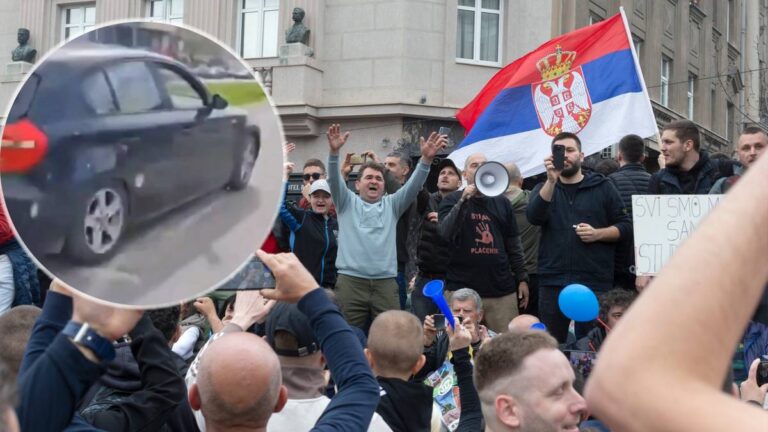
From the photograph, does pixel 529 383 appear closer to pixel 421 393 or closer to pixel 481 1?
pixel 421 393

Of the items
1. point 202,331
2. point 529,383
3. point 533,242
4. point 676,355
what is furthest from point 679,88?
point 676,355

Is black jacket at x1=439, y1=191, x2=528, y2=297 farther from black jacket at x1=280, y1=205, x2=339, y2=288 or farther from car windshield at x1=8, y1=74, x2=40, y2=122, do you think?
car windshield at x1=8, y1=74, x2=40, y2=122

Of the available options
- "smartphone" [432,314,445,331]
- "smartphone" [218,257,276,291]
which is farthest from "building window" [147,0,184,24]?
"smartphone" [218,257,276,291]

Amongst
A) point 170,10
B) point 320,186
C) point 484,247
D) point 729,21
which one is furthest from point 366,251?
point 729,21

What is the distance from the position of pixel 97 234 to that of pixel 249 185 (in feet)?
1.08

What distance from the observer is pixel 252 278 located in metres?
2.26

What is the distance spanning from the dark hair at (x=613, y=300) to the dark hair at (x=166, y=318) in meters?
2.92

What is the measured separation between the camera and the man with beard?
21.6ft

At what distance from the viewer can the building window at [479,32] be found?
62.7 feet

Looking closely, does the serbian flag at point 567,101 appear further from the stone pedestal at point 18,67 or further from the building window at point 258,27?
the stone pedestal at point 18,67

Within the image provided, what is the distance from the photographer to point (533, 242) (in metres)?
7.79

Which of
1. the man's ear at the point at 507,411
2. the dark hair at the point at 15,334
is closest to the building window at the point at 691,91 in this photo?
the man's ear at the point at 507,411

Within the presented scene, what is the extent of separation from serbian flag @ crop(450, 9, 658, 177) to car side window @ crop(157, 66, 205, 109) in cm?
631

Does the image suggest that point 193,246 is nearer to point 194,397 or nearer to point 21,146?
point 21,146
